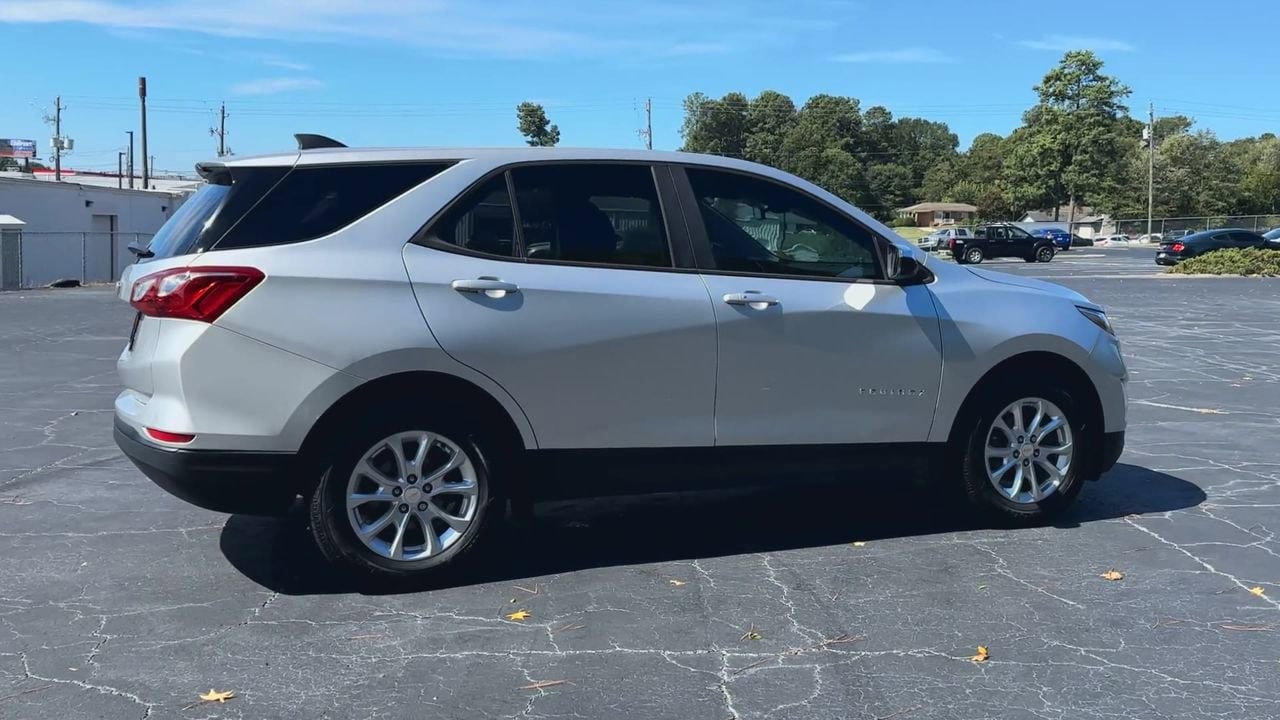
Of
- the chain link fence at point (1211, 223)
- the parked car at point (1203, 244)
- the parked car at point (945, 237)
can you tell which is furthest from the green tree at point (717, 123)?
the parked car at point (1203, 244)

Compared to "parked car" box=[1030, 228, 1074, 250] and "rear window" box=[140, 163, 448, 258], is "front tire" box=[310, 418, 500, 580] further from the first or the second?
"parked car" box=[1030, 228, 1074, 250]

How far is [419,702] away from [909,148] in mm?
125238

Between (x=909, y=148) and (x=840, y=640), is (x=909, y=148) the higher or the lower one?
the higher one

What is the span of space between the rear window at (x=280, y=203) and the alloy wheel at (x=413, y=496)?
3.16 ft

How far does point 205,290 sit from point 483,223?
1.18 meters

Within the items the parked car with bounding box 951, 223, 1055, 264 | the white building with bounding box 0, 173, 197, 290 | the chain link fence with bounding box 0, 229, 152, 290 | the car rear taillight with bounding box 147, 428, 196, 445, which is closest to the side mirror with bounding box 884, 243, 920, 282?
the car rear taillight with bounding box 147, 428, 196, 445

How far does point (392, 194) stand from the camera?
4.84 m

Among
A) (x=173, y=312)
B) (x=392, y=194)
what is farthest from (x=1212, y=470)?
(x=173, y=312)

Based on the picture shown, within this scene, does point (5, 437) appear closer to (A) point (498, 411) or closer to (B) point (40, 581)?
(B) point (40, 581)

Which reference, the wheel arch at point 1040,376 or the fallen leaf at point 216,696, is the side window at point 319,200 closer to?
the fallen leaf at point 216,696

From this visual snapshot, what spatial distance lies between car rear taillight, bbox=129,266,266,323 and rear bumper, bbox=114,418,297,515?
0.55m

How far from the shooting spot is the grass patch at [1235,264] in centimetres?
3180

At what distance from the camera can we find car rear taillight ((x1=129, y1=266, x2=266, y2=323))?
4477mm

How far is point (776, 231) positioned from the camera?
549cm
